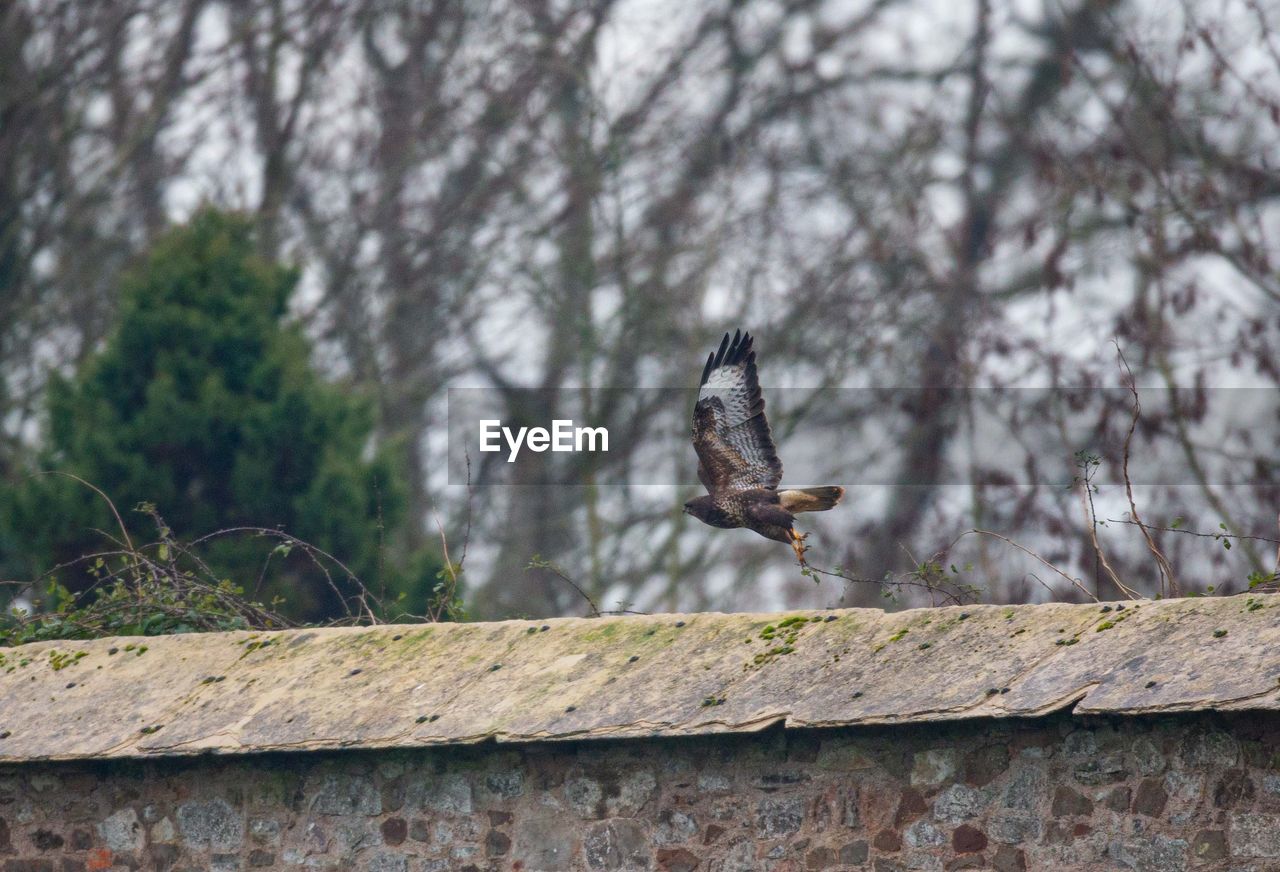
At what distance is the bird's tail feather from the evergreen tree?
5.57 metres

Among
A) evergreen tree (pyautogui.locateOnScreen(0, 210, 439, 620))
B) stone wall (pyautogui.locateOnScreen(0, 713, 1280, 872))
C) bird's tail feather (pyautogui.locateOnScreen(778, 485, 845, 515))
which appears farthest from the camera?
evergreen tree (pyautogui.locateOnScreen(0, 210, 439, 620))

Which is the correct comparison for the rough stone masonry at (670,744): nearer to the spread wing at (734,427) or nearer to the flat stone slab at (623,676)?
the flat stone slab at (623,676)

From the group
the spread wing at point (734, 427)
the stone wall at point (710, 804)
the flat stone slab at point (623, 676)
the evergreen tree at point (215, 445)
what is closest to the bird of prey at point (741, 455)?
the spread wing at point (734, 427)

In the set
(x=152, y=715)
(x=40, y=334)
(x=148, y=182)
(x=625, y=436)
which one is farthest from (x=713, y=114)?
(x=152, y=715)

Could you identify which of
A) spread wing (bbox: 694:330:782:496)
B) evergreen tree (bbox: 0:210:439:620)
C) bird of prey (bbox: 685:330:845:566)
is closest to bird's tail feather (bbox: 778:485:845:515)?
bird of prey (bbox: 685:330:845:566)

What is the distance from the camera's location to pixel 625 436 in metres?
18.2

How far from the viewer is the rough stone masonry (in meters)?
4.92

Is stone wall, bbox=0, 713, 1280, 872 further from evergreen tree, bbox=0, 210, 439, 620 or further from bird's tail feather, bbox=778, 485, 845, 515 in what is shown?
evergreen tree, bbox=0, 210, 439, 620

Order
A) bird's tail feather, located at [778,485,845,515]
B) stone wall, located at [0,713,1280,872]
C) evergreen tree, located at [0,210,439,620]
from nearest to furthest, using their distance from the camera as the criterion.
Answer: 1. stone wall, located at [0,713,1280,872]
2. bird's tail feather, located at [778,485,845,515]
3. evergreen tree, located at [0,210,439,620]

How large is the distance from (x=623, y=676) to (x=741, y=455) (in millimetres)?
1953

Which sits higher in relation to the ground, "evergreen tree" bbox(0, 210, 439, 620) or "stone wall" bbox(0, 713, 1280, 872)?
"evergreen tree" bbox(0, 210, 439, 620)

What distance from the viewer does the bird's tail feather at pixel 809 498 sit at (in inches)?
294

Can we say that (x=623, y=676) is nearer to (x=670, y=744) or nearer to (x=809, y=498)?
(x=670, y=744)

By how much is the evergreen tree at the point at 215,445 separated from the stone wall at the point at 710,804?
6.02 metres
